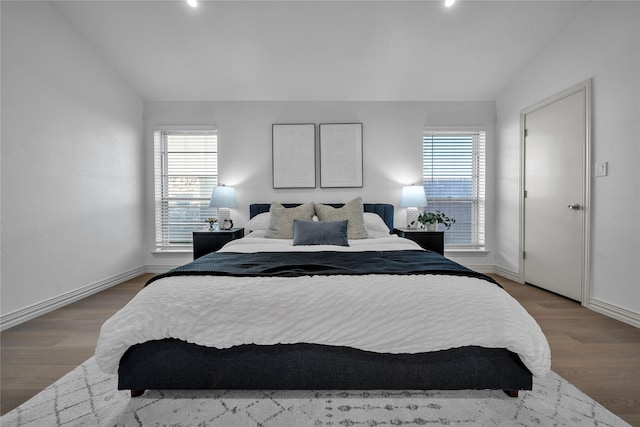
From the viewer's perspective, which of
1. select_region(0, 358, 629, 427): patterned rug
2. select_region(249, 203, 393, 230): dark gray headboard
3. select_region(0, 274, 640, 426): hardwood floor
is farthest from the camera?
select_region(249, 203, 393, 230): dark gray headboard

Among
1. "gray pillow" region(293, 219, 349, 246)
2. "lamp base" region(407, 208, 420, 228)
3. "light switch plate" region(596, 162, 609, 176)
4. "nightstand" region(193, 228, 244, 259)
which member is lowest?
"nightstand" region(193, 228, 244, 259)

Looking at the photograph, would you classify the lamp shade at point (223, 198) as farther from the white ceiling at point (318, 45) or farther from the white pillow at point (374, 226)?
the white pillow at point (374, 226)

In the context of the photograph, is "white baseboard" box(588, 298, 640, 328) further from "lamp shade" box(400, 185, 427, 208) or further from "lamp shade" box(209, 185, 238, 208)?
"lamp shade" box(209, 185, 238, 208)

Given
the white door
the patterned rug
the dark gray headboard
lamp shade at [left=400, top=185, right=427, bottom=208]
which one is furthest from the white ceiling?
the patterned rug

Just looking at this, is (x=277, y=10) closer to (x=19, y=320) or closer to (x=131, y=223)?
(x=131, y=223)

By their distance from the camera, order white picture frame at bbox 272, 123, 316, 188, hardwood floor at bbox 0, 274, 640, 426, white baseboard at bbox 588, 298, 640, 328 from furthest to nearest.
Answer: white picture frame at bbox 272, 123, 316, 188, white baseboard at bbox 588, 298, 640, 328, hardwood floor at bbox 0, 274, 640, 426

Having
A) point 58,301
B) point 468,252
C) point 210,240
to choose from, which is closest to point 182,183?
point 210,240

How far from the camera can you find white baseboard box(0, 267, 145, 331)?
2.46m

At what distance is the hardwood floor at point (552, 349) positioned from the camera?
1.61m

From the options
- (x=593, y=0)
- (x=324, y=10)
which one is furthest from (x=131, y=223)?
(x=593, y=0)

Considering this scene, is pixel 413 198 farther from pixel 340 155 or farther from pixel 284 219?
pixel 284 219

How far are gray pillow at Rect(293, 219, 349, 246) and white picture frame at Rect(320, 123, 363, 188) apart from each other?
140cm

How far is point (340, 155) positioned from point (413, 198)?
3.80 feet

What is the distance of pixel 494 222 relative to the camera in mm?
4301
